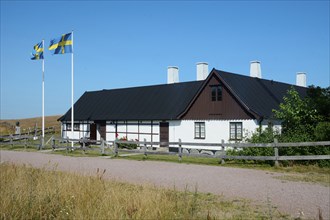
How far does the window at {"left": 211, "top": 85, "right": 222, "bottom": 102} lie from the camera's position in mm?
27411

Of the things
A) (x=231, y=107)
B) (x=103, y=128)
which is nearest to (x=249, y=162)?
(x=231, y=107)

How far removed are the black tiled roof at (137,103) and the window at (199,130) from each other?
2.12m

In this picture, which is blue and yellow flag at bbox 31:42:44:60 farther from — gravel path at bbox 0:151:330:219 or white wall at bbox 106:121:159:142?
gravel path at bbox 0:151:330:219

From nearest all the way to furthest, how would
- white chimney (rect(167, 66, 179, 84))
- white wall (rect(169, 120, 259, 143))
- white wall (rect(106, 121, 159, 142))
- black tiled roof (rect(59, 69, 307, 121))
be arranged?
white wall (rect(169, 120, 259, 143)) < black tiled roof (rect(59, 69, 307, 121)) < white wall (rect(106, 121, 159, 142)) < white chimney (rect(167, 66, 179, 84))

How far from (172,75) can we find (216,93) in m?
10.3

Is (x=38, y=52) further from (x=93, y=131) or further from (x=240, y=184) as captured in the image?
(x=240, y=184)

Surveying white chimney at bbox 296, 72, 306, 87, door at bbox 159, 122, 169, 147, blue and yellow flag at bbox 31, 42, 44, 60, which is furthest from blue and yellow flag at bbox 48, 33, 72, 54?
white chimney at bbox 296, 72, 306, 87

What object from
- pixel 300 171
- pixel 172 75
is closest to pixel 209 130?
pixel 172 75

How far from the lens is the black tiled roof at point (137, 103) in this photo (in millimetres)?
31433

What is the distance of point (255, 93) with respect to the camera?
1124 inches

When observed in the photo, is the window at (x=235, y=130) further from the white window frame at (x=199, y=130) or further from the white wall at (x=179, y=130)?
the white window frame at (x=199, y=130)

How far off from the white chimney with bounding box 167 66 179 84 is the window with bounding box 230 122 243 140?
1216 centimetres

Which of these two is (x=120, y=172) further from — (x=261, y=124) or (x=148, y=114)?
(x=148, y=114)

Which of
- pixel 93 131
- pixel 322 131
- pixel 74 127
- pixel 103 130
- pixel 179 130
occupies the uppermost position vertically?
pixel 322 131
